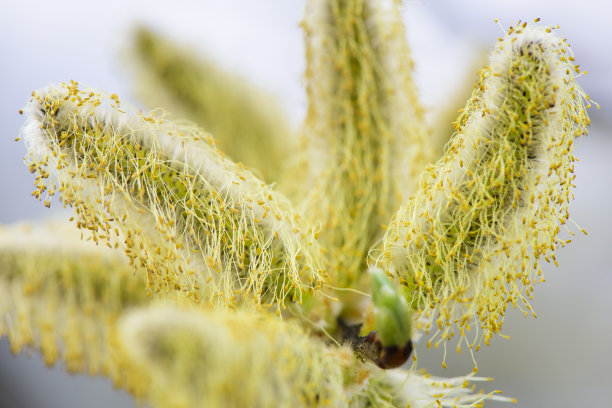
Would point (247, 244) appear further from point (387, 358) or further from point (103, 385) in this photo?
point (103, 385)

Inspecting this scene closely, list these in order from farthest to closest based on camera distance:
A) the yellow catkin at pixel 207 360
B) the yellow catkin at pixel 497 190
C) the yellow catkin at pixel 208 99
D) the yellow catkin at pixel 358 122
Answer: the yellow catkin at pixel 208 99 < the yellow catkin at pixel 358 122 < the yellow catkin at pixel 497 190 < the yellow catkin at pixel 207 360

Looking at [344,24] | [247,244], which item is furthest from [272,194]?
[344,24]

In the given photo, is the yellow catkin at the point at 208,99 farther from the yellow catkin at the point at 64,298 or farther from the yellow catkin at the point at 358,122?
the yellow catkin at the point at 64,298

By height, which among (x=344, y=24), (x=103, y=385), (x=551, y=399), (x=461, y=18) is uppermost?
(x=461, y=18)

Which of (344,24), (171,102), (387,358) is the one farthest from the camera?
(171,102)

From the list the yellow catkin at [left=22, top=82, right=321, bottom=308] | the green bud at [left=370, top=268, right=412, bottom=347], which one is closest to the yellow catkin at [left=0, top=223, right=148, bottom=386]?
the yellow catkin at [left=22, top=82, right=321, bottom=308]

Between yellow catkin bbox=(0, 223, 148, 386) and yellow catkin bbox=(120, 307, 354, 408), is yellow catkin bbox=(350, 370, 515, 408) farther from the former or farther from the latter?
yellow catkin bbox=(0, 223, 148, 386)

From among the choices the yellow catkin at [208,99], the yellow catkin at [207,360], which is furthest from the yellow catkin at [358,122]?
the yellow catkin at [207,360]
